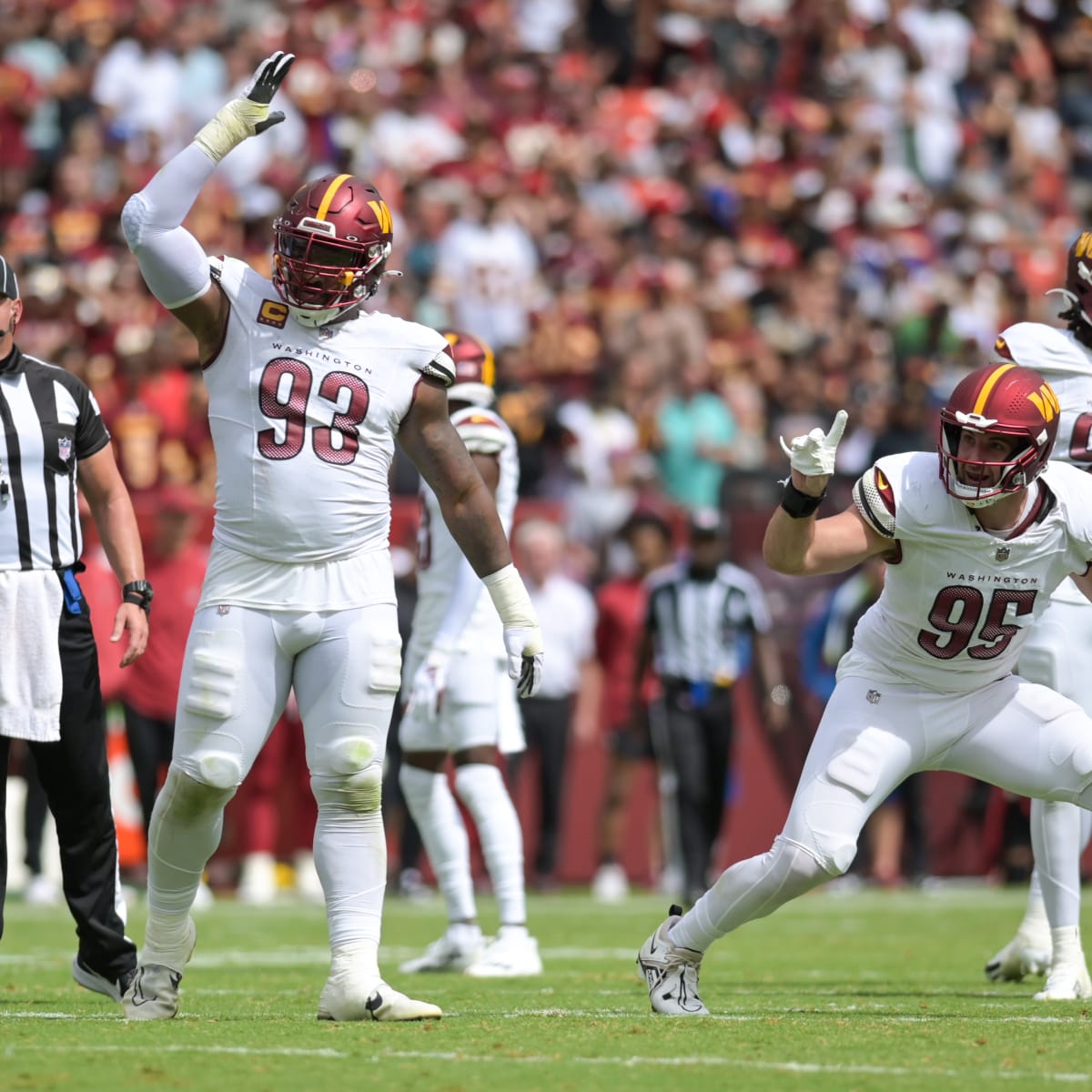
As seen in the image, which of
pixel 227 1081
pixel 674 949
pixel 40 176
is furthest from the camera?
pixel 40 176

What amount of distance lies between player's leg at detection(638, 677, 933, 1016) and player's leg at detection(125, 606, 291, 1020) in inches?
55.3

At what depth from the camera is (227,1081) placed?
4750 mm

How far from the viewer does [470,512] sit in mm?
6207

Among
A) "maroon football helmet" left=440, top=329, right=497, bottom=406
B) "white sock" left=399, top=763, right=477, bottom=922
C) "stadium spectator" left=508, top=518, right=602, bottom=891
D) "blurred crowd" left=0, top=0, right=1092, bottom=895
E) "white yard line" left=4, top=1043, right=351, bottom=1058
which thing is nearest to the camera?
"white yard line" left=4, top=1043, right=351, bottom=1058

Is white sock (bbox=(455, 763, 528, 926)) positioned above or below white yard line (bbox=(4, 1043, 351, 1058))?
below

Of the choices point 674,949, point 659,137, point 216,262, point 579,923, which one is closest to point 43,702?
point 216,262

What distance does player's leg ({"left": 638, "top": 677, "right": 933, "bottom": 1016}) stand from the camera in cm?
627

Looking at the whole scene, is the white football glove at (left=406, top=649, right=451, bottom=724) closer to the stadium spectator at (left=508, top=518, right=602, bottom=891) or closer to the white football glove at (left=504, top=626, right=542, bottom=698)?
the white football glove at (left=504, top=626, right=542, bottom=698)

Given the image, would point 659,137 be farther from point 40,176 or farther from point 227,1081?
point 227,1081

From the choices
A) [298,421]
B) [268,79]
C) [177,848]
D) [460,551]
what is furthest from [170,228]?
[460,551]

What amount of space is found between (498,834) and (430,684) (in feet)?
2.49

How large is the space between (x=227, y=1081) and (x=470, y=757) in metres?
4.09

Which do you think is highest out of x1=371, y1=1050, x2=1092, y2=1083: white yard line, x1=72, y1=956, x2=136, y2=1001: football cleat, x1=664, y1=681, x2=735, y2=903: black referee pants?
x1=371, y1=1050, x2=1092, y2=1083: white yard line

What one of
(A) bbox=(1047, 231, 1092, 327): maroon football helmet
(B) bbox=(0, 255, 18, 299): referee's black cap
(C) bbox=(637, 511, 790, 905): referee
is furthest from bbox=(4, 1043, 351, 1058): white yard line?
(C) bbox=(637, 511, 790, 905): referee
